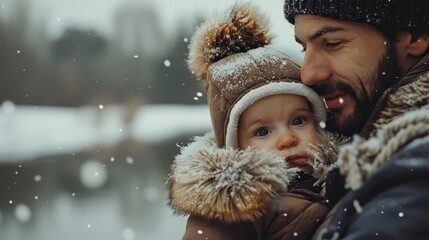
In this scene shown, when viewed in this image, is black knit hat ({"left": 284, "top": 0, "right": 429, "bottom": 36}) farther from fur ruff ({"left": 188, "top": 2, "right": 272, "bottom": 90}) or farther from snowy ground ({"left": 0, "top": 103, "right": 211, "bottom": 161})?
snowy ground ({"left": 0, "top": 103, "right": 211, "bottom": 161})

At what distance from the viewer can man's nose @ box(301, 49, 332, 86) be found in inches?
87.2

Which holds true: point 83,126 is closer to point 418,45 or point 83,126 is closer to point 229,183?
point 418,45

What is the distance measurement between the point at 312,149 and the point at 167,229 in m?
5.86

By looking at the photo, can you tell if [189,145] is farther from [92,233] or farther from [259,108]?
[92,233]

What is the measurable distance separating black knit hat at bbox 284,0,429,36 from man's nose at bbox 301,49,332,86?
0.14 m

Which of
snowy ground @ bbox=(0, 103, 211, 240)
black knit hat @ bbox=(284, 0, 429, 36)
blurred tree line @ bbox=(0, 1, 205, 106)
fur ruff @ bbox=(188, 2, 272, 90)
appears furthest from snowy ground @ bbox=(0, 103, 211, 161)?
black knit hat @ bbox=(284, 0, 429, 36)

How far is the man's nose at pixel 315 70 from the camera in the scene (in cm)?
221

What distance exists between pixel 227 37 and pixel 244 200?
81 cm

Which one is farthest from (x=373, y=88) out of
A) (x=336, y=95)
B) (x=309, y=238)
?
(x=309, y=238)

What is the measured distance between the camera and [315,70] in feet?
7.29

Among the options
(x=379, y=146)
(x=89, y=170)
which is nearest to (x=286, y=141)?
(x=379, y=146)

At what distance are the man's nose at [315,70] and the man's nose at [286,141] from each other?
0.63ft

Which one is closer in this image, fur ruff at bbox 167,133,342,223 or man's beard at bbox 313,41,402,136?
fur ruff at bbox 167,133,342,223

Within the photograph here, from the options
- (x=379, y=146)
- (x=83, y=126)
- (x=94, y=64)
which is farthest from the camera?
(x=94, y=64)
